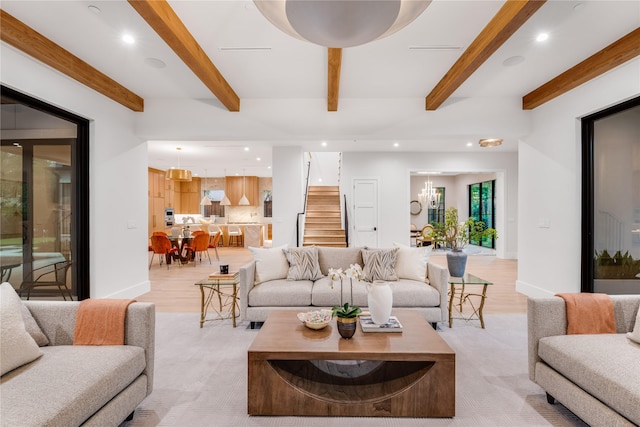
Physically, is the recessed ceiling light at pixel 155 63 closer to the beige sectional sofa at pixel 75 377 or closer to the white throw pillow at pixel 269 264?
the white throw pillow at pixel 269 264

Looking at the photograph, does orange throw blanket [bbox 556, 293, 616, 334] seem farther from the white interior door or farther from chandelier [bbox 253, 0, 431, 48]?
the white interior door

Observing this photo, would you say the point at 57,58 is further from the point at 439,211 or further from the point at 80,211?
the point at 439,211

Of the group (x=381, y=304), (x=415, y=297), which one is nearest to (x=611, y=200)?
(x=415, y=297)

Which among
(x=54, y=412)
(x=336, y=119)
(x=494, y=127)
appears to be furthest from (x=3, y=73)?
(x=494, y=127)

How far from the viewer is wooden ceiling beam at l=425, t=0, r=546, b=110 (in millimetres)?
2516

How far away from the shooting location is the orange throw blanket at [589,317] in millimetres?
2125

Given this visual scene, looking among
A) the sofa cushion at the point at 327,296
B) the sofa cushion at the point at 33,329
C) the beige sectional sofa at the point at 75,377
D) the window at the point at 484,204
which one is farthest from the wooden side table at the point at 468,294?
the window at the point at 484,204

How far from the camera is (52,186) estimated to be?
376cm

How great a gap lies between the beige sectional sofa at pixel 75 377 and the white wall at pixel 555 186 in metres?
4.91

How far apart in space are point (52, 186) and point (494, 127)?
238 inches

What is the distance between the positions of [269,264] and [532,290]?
404 centimetres

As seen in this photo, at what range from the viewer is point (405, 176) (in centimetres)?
866

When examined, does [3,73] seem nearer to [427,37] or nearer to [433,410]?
[427,37]

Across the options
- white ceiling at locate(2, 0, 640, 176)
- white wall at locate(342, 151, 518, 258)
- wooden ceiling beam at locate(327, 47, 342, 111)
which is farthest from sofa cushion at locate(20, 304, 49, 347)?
white wall at locate(342, 151, 518, 258)
